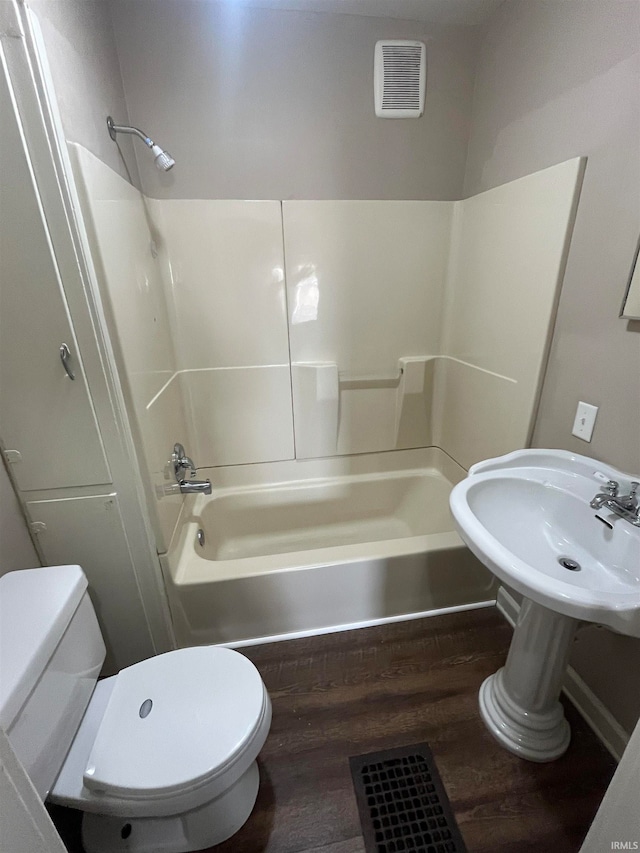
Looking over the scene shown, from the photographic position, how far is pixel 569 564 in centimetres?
104

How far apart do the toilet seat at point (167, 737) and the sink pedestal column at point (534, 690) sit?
0.79 meters

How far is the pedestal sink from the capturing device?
0.97m

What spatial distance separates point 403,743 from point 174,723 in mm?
740

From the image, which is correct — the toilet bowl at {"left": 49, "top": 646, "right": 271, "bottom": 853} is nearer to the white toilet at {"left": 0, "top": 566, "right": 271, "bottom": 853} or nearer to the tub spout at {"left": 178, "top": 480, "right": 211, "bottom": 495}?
the white toilet at {"left": 0, "top": 566, "right": 271, "bottom": 853}

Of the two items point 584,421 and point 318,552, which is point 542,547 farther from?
point 318,552

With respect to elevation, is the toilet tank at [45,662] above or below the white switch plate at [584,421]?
below

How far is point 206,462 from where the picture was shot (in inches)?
77.7

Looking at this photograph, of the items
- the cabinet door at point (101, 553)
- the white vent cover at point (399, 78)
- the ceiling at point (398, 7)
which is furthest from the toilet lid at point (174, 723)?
the ceiling at point (398, 7)

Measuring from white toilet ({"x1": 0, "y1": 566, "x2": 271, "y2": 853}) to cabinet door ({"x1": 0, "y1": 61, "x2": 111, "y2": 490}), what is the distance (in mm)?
305

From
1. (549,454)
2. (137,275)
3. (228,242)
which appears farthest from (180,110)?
(549,454)

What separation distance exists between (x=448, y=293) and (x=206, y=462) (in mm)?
1526

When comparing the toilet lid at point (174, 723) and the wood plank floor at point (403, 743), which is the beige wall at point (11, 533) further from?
the wood plank floor at point (403, 743)

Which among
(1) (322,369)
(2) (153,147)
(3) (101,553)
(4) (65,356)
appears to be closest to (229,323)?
(1) (322,369)

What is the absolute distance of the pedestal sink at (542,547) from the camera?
0.97 metres
